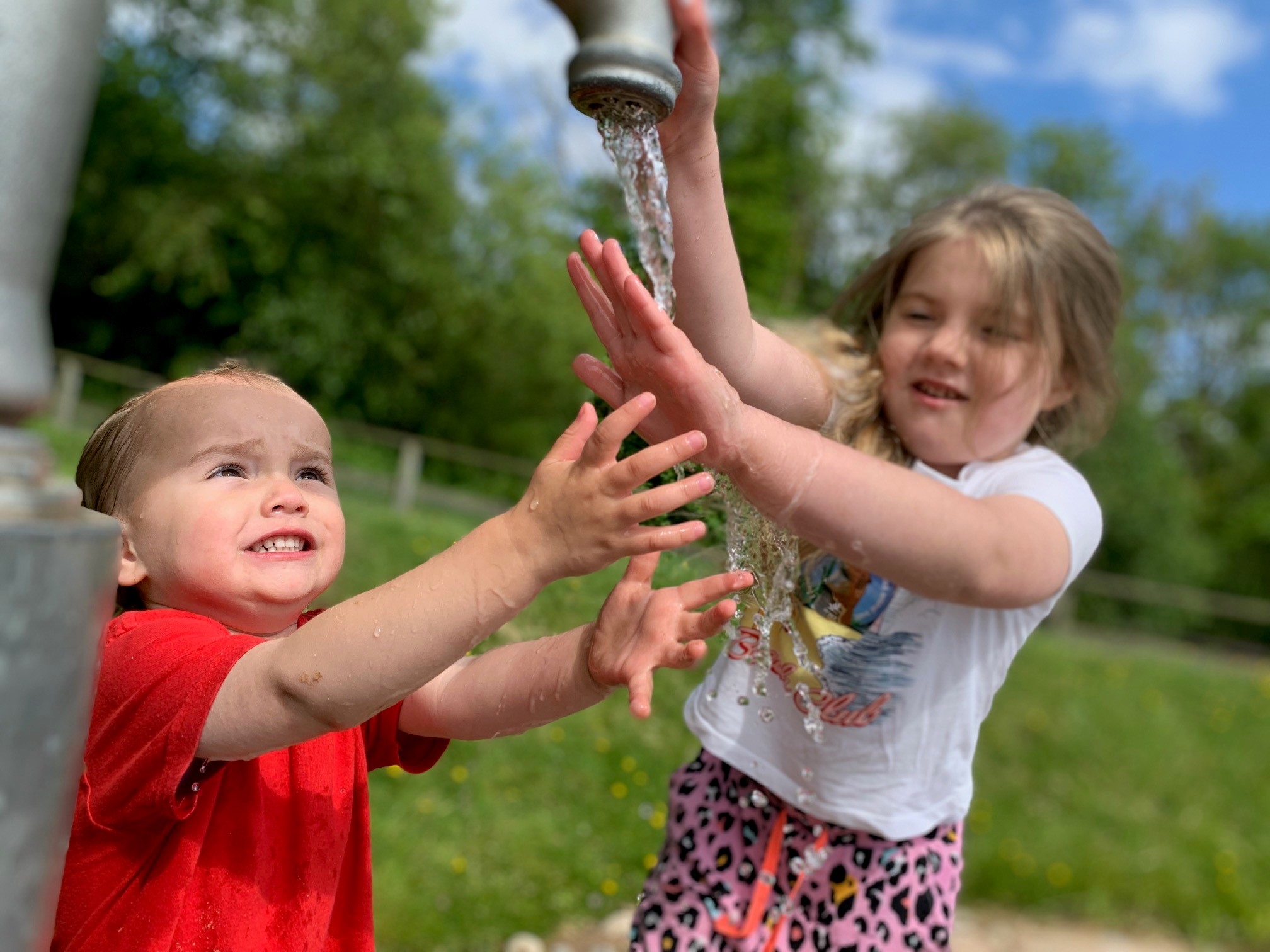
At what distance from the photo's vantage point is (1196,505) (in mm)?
24844

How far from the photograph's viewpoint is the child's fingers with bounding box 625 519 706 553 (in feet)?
3.73

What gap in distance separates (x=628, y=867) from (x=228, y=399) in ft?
7.96

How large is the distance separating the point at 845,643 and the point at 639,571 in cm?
48

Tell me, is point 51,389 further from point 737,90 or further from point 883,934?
point 737,90

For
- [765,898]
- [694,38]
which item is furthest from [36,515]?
[765,898]

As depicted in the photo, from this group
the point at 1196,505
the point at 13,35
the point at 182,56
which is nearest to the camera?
the point at 13,35

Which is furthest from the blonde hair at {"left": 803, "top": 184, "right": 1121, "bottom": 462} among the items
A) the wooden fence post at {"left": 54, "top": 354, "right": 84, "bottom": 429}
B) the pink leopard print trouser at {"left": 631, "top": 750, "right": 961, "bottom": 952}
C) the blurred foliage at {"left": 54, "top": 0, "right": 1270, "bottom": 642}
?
the blurred foliage at {"left": 54, "top": 0, "right": 1270, "bottom": 642}

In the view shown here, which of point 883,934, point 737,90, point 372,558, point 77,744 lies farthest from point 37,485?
point 737,90

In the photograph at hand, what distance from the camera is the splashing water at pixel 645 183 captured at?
111cm

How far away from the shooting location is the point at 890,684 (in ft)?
6.02

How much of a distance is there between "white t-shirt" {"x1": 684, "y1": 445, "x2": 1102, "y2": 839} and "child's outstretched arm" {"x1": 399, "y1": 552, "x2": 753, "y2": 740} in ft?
1.17

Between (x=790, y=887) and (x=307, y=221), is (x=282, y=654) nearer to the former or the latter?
(x=790, y=887)

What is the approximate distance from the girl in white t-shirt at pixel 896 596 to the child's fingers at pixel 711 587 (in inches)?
8.3

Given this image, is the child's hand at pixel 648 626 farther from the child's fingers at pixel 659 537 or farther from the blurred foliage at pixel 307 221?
the blurred foliage at pixel 307 221
